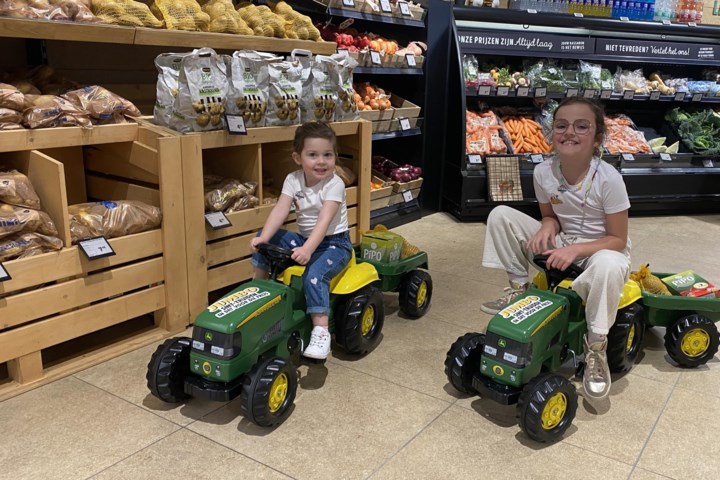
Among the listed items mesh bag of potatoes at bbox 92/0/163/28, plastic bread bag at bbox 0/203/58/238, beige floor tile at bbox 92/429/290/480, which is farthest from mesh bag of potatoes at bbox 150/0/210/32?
beige floor tile at bbox 92/429/290/480

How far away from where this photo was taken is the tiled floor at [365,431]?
2137 millimetres

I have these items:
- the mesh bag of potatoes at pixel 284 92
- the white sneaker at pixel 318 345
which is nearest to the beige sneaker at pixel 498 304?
the white sneaker at pixel 318 345

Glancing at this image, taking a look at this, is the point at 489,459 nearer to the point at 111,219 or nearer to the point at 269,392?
the point at 269,392

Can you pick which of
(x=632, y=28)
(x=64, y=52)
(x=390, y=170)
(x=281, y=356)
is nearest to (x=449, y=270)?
(x=390, y=170)

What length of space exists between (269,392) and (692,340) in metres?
1.99

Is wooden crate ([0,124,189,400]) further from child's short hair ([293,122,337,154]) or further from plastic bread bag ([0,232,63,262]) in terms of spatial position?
child's short hair ([293,122,337,154])

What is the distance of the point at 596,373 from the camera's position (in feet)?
8.43

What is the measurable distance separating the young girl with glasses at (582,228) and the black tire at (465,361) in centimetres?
46

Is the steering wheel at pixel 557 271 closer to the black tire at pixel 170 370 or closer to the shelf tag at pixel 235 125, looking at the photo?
the black tire at pixel 170 370

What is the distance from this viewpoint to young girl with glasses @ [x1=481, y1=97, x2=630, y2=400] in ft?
8.32

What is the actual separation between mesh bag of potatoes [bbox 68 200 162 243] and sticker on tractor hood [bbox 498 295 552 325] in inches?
65.6

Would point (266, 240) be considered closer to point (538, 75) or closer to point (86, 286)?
point (86, 286)

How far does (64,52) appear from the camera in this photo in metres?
3.49

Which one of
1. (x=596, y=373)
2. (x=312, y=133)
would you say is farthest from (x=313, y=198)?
(x=596, y=373)
